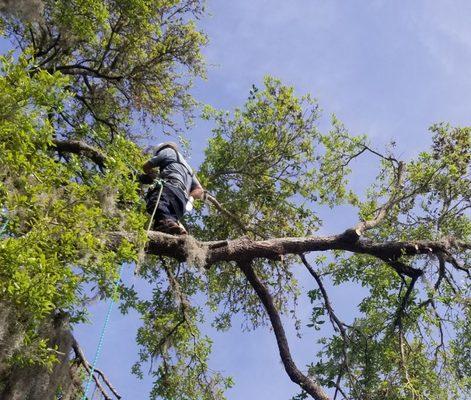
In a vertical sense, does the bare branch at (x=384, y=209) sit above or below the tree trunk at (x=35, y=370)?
above

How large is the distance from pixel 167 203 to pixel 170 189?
0.20m

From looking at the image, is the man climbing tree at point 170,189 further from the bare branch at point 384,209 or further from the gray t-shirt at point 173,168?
the bare branch at point 384,209

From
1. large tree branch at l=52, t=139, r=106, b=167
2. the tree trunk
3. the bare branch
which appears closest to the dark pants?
large tree branch at l=52, t=139, r=106, b=167

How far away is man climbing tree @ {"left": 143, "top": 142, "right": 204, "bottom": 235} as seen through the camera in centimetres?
571

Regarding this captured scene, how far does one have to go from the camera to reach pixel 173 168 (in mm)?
6367

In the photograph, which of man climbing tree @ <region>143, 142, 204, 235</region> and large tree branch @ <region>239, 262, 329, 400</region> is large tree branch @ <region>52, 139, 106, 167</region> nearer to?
man climbing tree @ <region>143, 142, 204, 235</region>

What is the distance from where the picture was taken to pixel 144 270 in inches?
350

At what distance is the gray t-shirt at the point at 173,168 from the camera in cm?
625

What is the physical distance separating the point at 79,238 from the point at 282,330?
3049 millimetres

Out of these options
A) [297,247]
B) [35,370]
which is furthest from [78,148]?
[35,370]

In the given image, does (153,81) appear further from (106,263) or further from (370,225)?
(106,263)

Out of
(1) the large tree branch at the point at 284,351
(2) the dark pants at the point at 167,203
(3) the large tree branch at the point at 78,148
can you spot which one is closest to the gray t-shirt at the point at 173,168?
(2) the dark pants at the point at 167,203

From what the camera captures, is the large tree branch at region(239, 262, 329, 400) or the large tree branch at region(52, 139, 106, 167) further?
the large tree branch at region(52, 139, 106, 167)

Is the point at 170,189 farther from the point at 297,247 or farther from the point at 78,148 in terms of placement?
the point at 78,148
